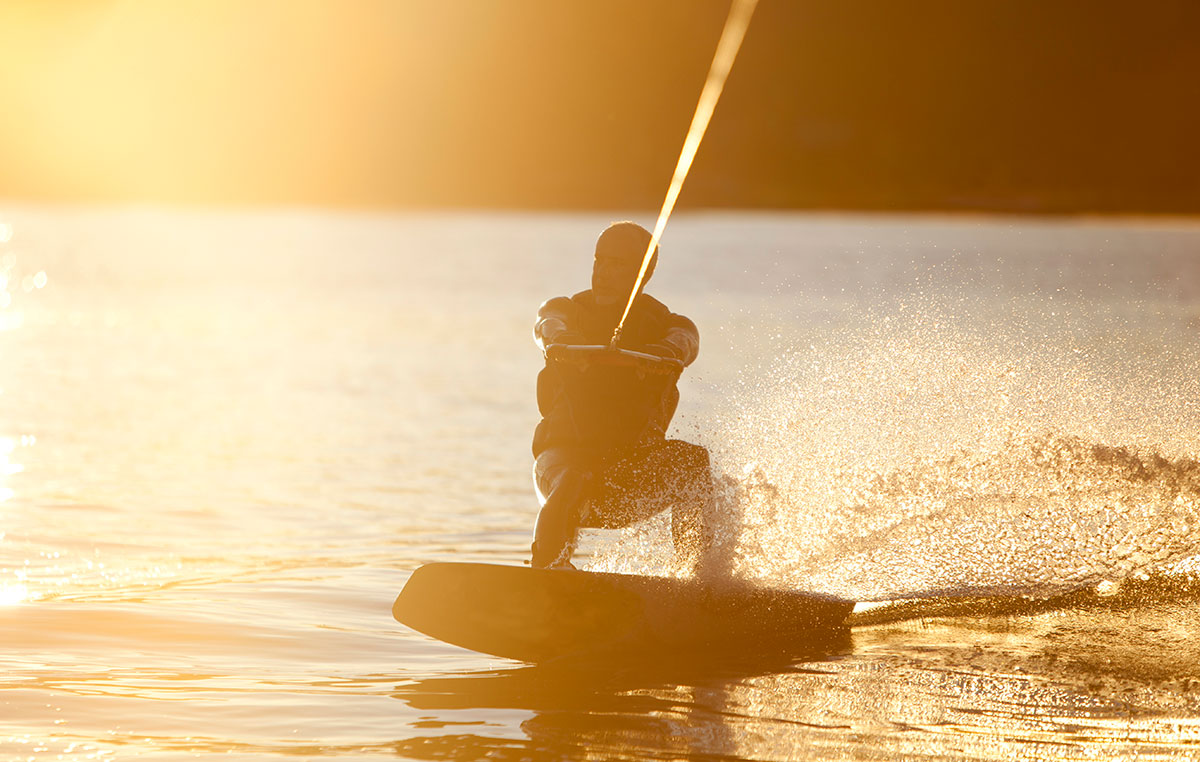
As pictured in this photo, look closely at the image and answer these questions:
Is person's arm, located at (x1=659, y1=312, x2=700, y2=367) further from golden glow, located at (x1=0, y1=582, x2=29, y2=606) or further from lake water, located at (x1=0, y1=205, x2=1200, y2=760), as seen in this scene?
golden glow, located at (x1=0, y1=582, x2=29, y2=606)

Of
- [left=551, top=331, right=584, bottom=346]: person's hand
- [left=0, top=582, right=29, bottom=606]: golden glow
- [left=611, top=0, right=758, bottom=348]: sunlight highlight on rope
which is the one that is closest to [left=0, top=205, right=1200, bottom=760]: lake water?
[left=0, top=582, right=29, bottom=606]: golden glow

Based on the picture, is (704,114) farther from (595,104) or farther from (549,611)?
(595,104)

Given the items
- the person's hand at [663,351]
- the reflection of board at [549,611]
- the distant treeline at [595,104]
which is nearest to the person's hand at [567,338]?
the person's hand at [663,351]

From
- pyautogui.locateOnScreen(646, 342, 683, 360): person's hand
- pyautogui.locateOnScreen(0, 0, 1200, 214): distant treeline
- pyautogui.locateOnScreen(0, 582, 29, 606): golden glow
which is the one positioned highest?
pyautogui.locateOnScreen(0, 0, 1200, 214): distant treeline

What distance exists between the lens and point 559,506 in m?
6.89

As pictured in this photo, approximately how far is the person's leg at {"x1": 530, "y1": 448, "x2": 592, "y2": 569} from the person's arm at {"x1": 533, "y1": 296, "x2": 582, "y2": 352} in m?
0.50

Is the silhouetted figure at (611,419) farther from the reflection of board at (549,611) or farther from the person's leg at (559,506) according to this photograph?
the reflection of board at (549,611)

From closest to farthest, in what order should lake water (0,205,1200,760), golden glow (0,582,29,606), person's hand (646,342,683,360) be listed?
lake water (0,205,1200,760), person's hand (646,342,683,360), golden glow (0,582,29,606)

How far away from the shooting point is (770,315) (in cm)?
2842

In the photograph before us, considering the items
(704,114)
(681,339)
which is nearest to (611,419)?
(681,339)

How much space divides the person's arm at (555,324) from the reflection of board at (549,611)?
104cm

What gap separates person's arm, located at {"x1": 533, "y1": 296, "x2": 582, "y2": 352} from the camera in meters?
7.04

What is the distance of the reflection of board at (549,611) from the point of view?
6754 mm

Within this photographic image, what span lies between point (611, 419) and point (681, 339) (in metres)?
0.50
